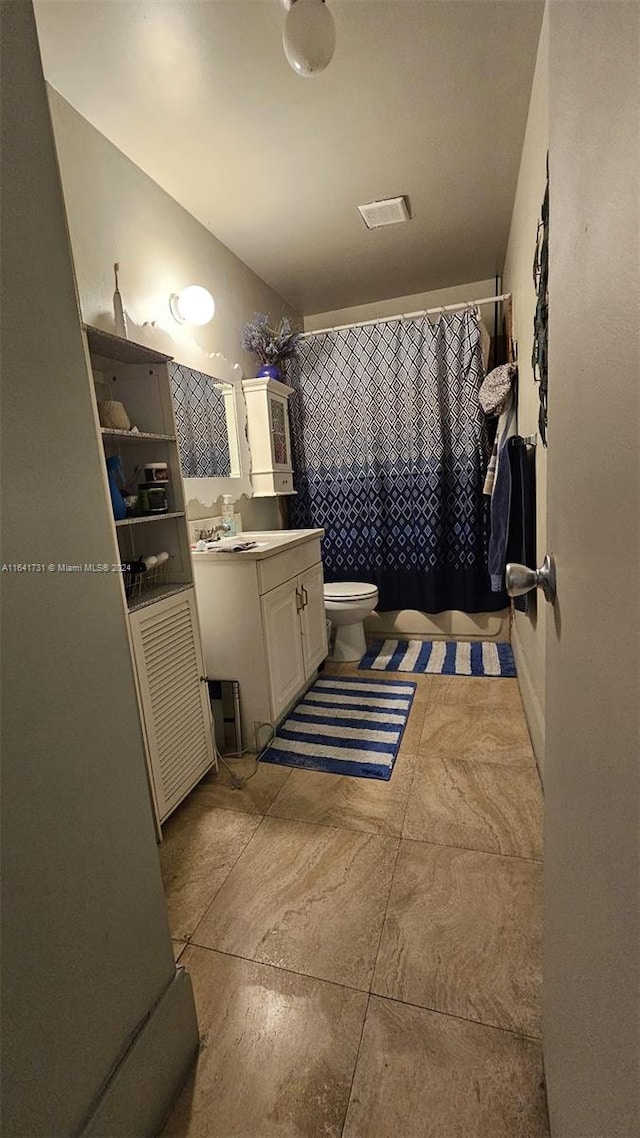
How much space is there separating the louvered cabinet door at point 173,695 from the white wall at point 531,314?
1209 millimetres

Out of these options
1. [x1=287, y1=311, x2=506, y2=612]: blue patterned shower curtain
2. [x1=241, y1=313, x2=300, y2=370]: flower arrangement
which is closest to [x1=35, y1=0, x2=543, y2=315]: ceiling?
[x1=241, y1=313, x2=300, y2=370]: flower arrangement

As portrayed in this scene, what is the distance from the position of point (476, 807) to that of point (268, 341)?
2.51m

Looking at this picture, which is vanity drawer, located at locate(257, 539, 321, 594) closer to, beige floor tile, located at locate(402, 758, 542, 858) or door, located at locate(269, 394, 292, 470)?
door, located at locate(269, 394, 292, 470)

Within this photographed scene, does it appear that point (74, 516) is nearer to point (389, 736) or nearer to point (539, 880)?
point (539, 880)

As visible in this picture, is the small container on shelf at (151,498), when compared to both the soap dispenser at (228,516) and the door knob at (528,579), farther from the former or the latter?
the door knob at (528,579)

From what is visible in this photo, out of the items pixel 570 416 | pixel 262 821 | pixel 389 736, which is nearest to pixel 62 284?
pixel 570 416

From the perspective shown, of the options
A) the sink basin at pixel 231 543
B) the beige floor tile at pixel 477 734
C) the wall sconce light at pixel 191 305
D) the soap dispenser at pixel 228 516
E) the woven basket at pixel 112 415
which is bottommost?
the beige floor tile at pixel 477 734

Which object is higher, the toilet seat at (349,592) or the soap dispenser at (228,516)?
the soap dispenser at (228,516)

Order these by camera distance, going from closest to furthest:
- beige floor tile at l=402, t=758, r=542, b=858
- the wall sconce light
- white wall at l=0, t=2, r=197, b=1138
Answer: white wall at l=0, t=2, r=197, b=1138 → beige floor tile at l=402, t=758, r=542, b=858 → the wall sconce light

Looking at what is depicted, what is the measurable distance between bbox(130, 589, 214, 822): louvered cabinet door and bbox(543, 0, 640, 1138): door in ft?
3.80

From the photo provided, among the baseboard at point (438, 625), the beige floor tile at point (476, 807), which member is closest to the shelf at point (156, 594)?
the beige floor tile at point (476, 807)

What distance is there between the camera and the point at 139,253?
1.82m

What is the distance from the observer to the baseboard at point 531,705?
1665 millimetres

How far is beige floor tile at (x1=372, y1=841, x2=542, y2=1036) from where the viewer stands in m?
0.97
